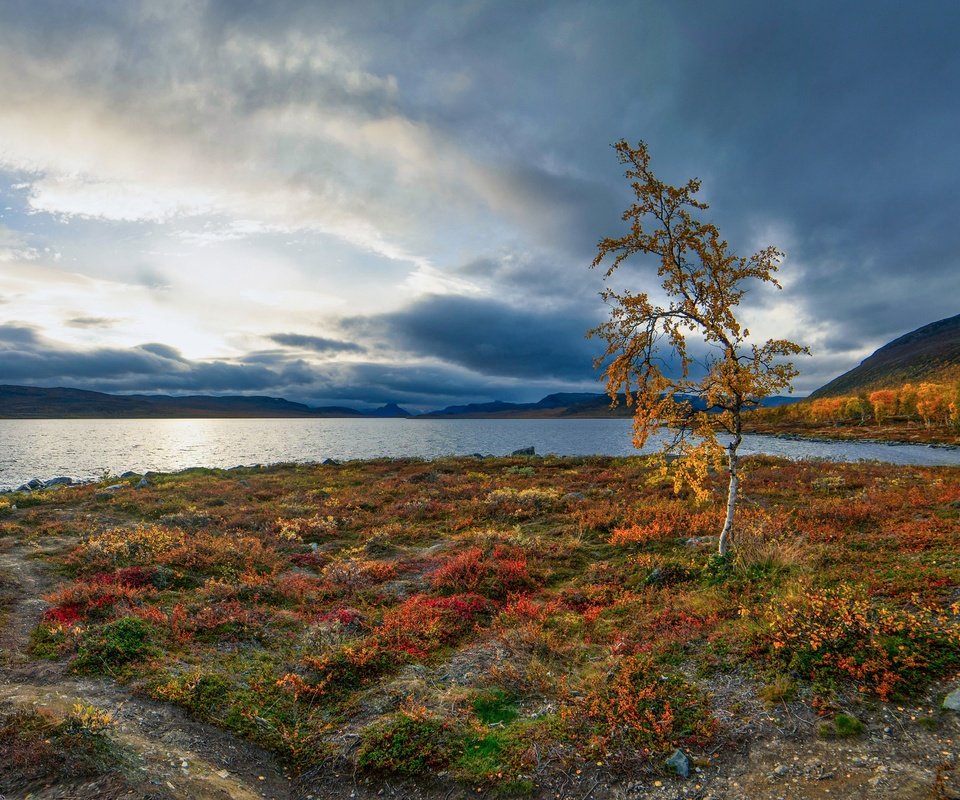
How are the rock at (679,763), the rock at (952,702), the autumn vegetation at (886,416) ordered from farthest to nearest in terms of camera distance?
the autumn vegetation at (886,416) → the rock at (952,702) → the rock at (679,763)

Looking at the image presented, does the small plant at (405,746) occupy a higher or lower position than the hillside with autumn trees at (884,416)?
lower

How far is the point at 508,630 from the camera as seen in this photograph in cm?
1145

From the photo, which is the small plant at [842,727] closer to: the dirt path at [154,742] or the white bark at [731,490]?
the white bark at [731,490]

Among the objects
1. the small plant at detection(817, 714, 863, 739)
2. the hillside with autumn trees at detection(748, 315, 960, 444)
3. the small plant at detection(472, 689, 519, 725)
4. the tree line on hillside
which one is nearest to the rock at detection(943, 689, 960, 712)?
the small plant at detection(817, 714, 863, 739)

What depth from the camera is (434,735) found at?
7734 mm

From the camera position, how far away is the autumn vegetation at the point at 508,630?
7.57 meters

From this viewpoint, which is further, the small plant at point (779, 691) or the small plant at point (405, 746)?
the small plant at point (779, 691)

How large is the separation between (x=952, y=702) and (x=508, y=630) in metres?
7.83

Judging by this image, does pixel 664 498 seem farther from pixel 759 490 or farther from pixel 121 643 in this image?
pixel 121 643

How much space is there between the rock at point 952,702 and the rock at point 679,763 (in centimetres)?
410

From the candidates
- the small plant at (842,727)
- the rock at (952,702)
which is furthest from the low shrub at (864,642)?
the small plant at (842,727)

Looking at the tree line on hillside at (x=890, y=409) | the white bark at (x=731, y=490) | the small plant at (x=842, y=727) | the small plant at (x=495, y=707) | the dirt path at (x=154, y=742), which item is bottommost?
the small plant at (x=495, y=707)

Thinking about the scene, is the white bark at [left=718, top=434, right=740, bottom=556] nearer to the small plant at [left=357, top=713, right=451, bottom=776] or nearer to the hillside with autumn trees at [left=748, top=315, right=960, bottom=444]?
the small plant at [left=357, top=713, right=451, bottom=776]

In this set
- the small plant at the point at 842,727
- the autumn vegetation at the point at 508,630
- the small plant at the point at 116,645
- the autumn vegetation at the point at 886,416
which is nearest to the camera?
the small plant at the point at 842,727
